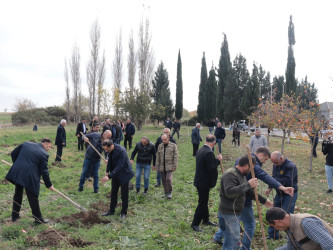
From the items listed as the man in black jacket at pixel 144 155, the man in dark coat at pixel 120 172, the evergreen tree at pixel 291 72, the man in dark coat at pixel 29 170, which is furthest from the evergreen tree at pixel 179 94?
→ the man in dark coat at pixel 29 170

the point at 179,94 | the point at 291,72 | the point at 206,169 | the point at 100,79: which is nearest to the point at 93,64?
the point at 100,79

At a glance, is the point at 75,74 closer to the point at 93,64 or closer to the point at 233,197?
the point at 93,64

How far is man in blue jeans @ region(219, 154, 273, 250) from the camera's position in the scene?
12.7 feet

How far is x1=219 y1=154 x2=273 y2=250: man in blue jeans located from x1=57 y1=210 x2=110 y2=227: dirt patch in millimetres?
3004

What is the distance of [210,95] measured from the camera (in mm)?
44281

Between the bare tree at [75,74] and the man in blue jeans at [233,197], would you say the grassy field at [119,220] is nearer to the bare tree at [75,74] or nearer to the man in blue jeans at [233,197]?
the man in blue jeans at [233,197]

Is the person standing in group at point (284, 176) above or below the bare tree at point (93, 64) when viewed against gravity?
below

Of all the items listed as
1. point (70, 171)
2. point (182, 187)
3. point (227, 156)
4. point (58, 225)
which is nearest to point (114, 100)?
point (227, 156)

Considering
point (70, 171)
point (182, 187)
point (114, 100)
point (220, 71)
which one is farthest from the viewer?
point (220, 71)

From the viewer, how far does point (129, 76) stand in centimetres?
3822

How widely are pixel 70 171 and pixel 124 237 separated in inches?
241

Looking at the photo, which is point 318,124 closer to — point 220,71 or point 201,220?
point 201,220

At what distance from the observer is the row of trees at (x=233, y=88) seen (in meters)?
33.1

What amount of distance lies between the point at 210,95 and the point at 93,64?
1929 centimetres
